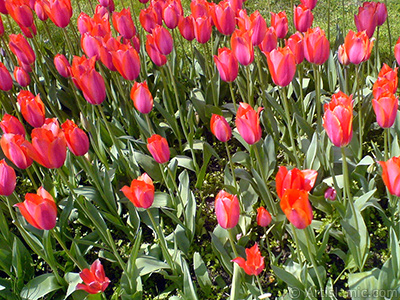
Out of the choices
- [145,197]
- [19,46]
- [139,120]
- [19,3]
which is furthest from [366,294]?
[19,3]

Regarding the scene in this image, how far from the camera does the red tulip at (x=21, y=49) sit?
2.73 meters

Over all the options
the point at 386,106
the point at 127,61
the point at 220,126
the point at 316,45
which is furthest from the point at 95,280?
the point at 316,45

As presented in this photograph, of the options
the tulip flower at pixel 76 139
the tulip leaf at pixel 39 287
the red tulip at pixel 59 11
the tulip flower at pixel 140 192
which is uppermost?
the red tulip at pixel 59 11

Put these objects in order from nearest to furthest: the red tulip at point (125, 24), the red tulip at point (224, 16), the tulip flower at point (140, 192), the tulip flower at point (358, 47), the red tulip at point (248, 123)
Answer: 1. the tulip flower at point (140, 192)
2. the red tulip at point (248, 123)
3. the tulip flower at point (358, 47)
4. the red tulip at point (224, 16)
5. the red tulip at point (125, 24)

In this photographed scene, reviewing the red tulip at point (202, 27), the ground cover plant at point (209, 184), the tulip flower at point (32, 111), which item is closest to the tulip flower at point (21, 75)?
the ground cover plant at point (209, 184)

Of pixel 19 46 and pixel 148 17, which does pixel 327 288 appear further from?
pixel 19 46

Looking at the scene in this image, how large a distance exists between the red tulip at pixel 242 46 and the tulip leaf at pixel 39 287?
1416mm

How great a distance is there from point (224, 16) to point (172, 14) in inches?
14.3

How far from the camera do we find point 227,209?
1657 mm

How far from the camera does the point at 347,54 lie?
7.18 ft

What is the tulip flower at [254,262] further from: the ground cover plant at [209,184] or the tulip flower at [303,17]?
the tulip flower at [303,17]

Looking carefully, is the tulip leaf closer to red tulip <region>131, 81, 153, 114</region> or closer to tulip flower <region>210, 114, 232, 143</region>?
red tulip <region>131, 81, 153, 114</region>

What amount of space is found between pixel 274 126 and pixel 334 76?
793 mm

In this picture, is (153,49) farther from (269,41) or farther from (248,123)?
(248,123)
